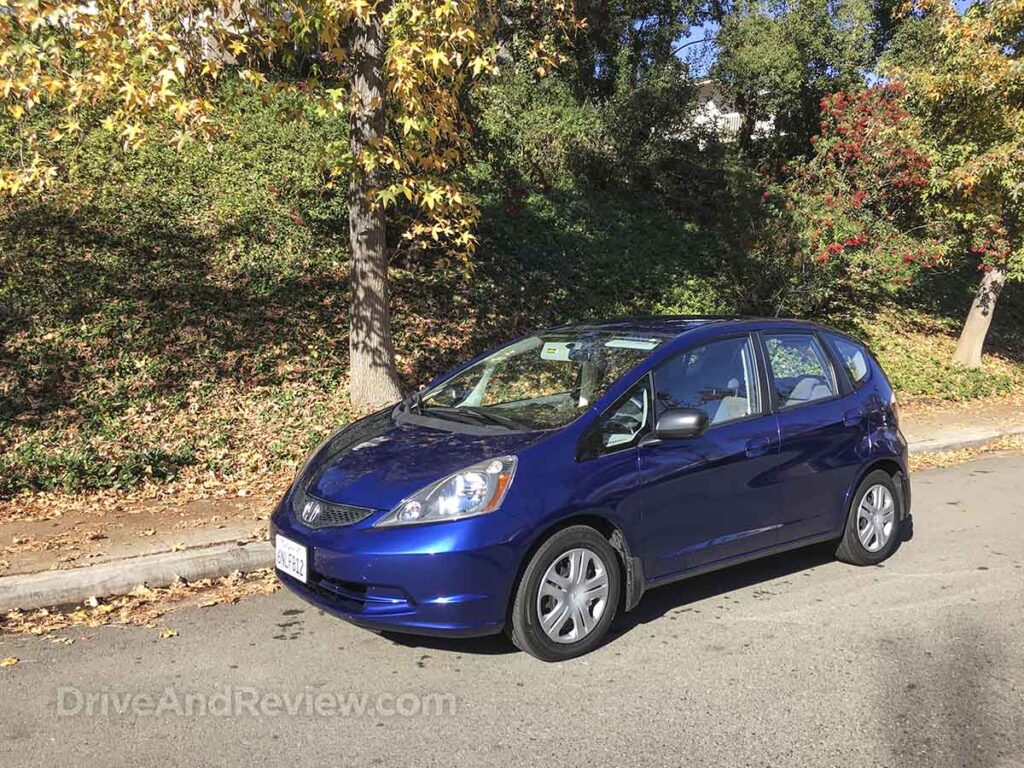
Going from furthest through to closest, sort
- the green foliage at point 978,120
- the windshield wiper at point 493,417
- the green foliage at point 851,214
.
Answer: the green foliage at point 851,214, the green foliage at point 978,120, the windshield wiper at point 493,417

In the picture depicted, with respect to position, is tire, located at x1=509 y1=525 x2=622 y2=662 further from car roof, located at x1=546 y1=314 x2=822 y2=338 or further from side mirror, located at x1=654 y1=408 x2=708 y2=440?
car roof, located at x1=546 y1=314 x2=822 y2=338

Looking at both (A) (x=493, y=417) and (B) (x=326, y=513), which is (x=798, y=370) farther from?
(B) (x=326, y=513)

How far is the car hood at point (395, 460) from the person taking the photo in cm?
398

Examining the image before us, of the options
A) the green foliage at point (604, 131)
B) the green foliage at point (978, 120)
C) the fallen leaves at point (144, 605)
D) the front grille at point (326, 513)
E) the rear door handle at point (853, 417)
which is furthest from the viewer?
the green foliage at point (604, 131)

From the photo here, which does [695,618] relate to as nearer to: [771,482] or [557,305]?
[771,482]

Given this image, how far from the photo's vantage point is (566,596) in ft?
13.3

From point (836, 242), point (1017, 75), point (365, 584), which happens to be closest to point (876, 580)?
point (365, 584)

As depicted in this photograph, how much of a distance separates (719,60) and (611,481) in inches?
717

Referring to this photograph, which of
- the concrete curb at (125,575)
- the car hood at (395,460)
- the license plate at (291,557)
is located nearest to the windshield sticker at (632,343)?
the car hood at (395,460)

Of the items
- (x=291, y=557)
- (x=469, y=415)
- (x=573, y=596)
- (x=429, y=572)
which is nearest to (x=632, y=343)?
(x=469, y=415)

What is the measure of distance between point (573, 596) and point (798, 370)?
2.29 meters

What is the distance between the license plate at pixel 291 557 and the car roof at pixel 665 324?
2.16m

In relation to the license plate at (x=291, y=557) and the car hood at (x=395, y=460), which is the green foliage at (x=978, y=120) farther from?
the license plate at (x=291, y=557)

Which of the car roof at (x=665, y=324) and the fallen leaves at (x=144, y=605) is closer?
the fallen leaves at (x=144, y=605)
